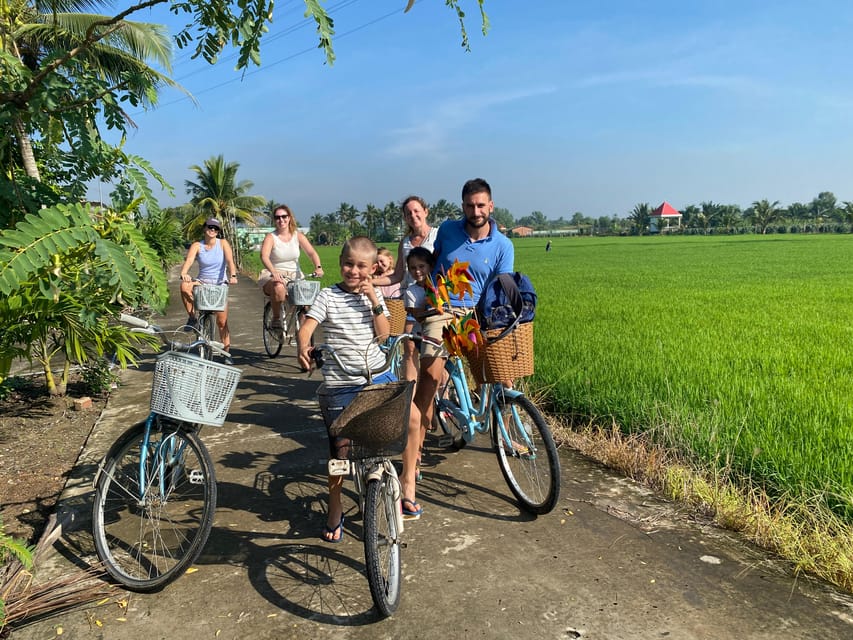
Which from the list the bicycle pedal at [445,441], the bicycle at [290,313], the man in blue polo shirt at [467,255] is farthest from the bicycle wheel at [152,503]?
the bicycle at [290,313]

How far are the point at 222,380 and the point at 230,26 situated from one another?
1.55 m

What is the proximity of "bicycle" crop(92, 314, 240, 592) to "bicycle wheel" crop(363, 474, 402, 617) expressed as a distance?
0.80m

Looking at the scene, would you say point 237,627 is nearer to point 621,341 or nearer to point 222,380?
point 222,380

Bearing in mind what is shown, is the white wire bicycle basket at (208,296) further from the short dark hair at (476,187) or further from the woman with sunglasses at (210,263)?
the short dark hair at (476,187)

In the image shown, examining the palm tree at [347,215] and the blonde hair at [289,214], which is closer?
the blonde hair at [289,214]

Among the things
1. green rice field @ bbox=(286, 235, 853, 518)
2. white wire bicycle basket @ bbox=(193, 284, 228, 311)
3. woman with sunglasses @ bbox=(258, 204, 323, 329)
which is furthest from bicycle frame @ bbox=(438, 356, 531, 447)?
white wire bicycle basket @ bbox=(193, 284, 228, 311)

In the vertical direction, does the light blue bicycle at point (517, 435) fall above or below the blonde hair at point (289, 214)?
below

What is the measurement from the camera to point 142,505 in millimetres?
2920

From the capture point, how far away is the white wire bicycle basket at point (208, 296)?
22.6 feet

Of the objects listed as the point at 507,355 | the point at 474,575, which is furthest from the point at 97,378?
the point at 474,575

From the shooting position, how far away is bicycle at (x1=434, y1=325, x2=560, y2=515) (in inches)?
134

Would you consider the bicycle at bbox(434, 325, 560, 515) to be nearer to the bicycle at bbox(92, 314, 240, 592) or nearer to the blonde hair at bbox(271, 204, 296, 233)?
the bicycle at bbox(92, 314, 240, 592)

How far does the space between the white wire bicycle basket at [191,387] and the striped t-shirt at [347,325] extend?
549mm

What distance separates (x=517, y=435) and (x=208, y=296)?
4.56m
